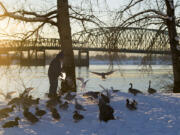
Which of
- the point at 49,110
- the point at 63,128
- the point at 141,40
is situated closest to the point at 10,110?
the point at 49,110

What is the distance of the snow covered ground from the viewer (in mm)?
5047

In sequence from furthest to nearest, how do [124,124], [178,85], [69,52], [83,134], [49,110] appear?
[178,85], [69,52], [49,110], [124,124], [83,134]

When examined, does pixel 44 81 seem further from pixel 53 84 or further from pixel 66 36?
pixel 53 84

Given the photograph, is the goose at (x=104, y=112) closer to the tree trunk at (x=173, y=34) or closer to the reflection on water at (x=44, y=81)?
the reflection on water at (x=44, y=81)

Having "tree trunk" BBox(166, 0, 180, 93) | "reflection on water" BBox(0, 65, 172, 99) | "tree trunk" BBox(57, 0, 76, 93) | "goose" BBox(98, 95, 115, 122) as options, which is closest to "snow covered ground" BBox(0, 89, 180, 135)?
"goose" BBox(98, 95, 115, 122)

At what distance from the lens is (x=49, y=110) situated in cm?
646

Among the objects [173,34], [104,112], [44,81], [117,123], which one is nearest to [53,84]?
[104,112]

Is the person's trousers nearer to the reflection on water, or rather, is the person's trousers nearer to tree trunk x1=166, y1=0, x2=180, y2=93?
the reflection on water

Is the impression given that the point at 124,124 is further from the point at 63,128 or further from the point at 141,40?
the point at 141,40

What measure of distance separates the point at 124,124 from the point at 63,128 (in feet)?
4.37

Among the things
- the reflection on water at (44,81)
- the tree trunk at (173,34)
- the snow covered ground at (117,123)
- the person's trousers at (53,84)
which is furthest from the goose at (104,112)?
the tree trunk at (173,34)

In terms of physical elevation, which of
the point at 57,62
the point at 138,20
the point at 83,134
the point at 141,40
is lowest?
the point at 83,134

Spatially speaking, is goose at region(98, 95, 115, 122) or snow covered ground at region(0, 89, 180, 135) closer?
snow covered ground at region(0, 89, 180, 135)

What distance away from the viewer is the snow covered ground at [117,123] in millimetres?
5047
